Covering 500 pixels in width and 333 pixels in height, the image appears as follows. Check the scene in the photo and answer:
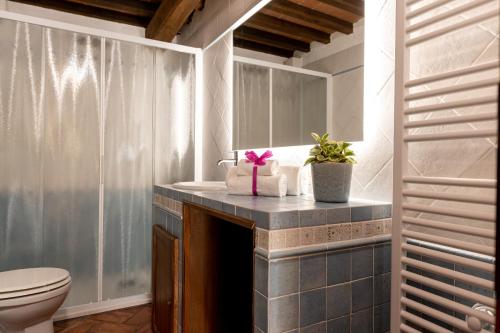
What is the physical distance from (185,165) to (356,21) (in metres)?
Result: 1.70

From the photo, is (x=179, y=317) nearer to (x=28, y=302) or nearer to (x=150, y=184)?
(x=28, y=302)

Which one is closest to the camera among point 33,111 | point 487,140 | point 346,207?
point 487,140

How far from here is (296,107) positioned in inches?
66.7

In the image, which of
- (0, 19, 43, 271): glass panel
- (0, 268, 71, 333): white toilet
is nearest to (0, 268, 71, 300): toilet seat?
(0, 268, 71, 333): white toilet

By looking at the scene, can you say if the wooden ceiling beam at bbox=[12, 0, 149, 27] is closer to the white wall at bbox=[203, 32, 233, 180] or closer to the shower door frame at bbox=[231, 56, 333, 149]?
the white wall at bbox=[203, 32, 233, 180]

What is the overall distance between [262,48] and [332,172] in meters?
1.07

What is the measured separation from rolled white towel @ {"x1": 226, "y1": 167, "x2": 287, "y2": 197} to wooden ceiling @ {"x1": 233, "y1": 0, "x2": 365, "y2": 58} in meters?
0.67

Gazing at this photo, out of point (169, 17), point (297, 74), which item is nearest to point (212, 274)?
point (297, 74)

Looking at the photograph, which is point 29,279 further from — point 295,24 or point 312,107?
point 295,24

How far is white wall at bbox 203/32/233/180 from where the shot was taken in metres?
2.36

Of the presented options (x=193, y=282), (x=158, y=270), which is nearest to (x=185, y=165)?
(x=158, y=270)

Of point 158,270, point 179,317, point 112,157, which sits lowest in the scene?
point 179,317

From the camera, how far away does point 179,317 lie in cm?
162

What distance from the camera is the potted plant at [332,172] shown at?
4.01 ft
